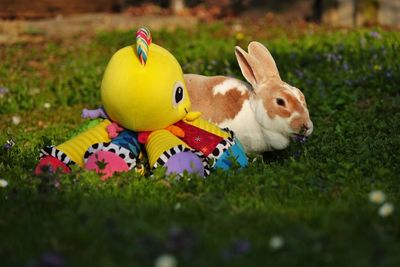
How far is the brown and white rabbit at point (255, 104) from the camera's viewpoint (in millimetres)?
4961

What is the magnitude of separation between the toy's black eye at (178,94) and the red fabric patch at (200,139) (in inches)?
6.9

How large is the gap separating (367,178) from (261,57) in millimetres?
1239

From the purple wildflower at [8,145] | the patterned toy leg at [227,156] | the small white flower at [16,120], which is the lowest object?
the small white flower at [16,120]

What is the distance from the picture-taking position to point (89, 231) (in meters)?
3.54

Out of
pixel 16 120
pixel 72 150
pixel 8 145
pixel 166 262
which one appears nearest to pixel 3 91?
pixel 16 120

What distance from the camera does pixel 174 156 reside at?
4.65 meters

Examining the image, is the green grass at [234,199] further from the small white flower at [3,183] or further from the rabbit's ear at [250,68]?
the rabbit's ear at [250,68]

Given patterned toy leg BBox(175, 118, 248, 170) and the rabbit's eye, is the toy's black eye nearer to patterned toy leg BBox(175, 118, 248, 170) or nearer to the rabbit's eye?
patterned toy leg BBox(175, 118, 248, 170)

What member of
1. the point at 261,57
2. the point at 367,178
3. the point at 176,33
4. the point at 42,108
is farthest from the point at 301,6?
the point at 367,178

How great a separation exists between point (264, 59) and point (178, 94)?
70 centimetres

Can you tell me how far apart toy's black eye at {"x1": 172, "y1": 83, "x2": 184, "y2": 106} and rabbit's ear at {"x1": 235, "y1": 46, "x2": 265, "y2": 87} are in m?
0.48

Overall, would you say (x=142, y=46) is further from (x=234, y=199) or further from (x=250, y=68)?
(x=234, y=199)

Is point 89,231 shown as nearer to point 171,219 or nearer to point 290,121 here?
point 171,219

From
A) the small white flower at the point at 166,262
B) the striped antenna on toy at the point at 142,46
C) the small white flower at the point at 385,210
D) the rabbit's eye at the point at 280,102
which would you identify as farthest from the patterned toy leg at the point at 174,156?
the small white flower at the point at 166,262
